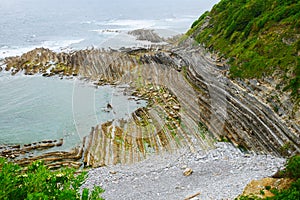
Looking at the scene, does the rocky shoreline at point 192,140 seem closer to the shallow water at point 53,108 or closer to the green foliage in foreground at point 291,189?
the shallow water at point 53,108

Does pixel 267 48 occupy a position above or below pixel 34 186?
above

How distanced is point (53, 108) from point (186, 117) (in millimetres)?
17129

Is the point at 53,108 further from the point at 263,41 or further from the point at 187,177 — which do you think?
the point at 263,41

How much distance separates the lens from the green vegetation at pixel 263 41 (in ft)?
79.3

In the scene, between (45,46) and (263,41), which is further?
(45,46)

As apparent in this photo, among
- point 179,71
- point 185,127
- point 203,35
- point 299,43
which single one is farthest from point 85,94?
point 299,43

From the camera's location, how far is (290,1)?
30.4 m

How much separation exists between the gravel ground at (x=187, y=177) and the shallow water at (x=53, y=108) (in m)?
7.97

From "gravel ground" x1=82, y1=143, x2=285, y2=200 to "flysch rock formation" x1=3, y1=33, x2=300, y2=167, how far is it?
1149mm

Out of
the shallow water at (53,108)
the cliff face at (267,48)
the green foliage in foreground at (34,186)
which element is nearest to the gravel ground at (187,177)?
the cliff face at (267,48)

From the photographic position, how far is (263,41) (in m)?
29.3

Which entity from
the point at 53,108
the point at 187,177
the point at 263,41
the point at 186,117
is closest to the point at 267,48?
the point at 263,41

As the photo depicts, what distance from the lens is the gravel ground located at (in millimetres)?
17531

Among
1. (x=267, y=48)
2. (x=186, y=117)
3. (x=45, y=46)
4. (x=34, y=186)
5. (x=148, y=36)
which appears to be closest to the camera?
(x=34, y=186)
